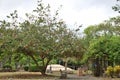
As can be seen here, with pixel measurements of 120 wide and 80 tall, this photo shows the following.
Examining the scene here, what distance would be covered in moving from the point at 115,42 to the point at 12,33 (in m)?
11.4

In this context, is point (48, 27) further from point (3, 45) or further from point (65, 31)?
point (3, 45)

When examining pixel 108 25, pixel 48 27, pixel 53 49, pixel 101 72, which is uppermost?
pixel 108 25

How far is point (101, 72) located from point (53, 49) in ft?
28.0

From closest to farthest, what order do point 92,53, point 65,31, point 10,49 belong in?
point 10,49
point 65,31
point 92,53

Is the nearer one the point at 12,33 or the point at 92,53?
the point at 12,33

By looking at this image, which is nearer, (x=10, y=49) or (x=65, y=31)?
(x=10, y=49)

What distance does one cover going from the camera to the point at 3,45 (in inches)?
1286

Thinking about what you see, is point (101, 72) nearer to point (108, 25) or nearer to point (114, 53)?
point (114, 53)

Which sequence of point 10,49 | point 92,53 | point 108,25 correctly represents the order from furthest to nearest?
point 108,25, point 92,53, point 10,49

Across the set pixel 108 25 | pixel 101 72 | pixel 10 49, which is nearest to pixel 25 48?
pixel 10 49

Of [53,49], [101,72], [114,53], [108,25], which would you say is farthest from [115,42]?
[108,25]

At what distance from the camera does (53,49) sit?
33.3 m

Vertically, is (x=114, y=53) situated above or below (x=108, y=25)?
below

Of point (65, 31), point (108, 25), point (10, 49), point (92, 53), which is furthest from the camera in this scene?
point (108, 25)
